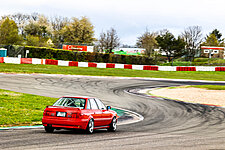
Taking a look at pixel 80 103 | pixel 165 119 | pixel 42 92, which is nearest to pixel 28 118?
pixel 80 103

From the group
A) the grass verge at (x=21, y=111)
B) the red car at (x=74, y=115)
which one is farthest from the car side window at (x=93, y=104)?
the grass verge at (x=21, y=111)

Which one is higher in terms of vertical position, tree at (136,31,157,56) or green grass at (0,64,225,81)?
tree at (136,31,157,56)

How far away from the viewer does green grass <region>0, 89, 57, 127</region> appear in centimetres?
1158

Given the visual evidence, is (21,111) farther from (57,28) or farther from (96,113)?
(57,28)

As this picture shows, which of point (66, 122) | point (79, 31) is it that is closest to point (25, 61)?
point (66, 122)

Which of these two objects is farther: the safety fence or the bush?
the bush

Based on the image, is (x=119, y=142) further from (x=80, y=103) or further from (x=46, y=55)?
(x=46, y=55)

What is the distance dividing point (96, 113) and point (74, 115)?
3.79 ft

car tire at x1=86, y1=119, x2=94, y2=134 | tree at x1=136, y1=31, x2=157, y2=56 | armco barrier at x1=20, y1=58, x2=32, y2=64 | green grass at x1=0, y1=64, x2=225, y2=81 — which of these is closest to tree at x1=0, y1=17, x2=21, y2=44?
tree at x1=136, y1=31, x2=157, y2=56

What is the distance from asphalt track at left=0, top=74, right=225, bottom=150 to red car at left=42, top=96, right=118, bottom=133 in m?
0.29

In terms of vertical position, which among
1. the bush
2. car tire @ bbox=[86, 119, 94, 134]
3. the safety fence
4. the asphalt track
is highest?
the bush

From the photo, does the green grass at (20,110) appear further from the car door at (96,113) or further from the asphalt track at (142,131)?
the car door at (96,113)

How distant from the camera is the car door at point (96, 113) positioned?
10356mm

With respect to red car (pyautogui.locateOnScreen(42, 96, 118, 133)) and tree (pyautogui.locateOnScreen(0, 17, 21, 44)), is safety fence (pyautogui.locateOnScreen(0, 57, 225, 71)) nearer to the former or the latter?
red car (pyautogui.locateOnScreen(42, 96, 118, 133))
